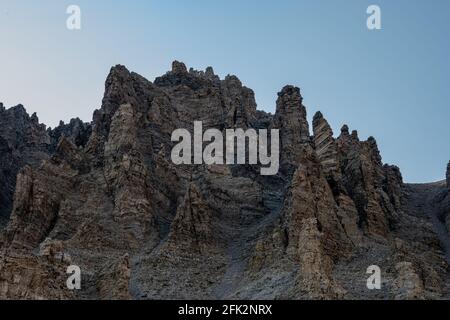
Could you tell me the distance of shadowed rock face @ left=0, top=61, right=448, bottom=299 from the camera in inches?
2291

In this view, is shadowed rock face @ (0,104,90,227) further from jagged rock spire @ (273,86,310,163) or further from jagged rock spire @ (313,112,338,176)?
jagged rock spire @ (313,112,338,176)

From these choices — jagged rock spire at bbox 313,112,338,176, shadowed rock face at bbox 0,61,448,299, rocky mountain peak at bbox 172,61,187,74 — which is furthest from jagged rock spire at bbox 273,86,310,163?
rocky mountain peak at bbox 172,61,187,74

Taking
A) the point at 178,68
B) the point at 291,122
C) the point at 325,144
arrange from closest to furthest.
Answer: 1. the point at 325,144
2. the point at 291,122
3. the point at 178,68

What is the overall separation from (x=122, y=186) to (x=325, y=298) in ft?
115

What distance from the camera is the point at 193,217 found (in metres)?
74.5

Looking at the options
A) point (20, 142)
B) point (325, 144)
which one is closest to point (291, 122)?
point (325, 144)

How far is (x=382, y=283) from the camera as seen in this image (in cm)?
5972

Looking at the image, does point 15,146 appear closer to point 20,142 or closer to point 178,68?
point 20,142

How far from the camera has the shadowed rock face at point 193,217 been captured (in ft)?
191

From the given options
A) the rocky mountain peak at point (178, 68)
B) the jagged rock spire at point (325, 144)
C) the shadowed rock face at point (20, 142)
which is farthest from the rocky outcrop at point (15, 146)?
the jagged rock spire at point (325, 144)

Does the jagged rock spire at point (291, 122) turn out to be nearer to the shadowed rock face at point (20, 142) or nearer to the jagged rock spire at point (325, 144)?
the jagged rock spire at point (325, 144)
